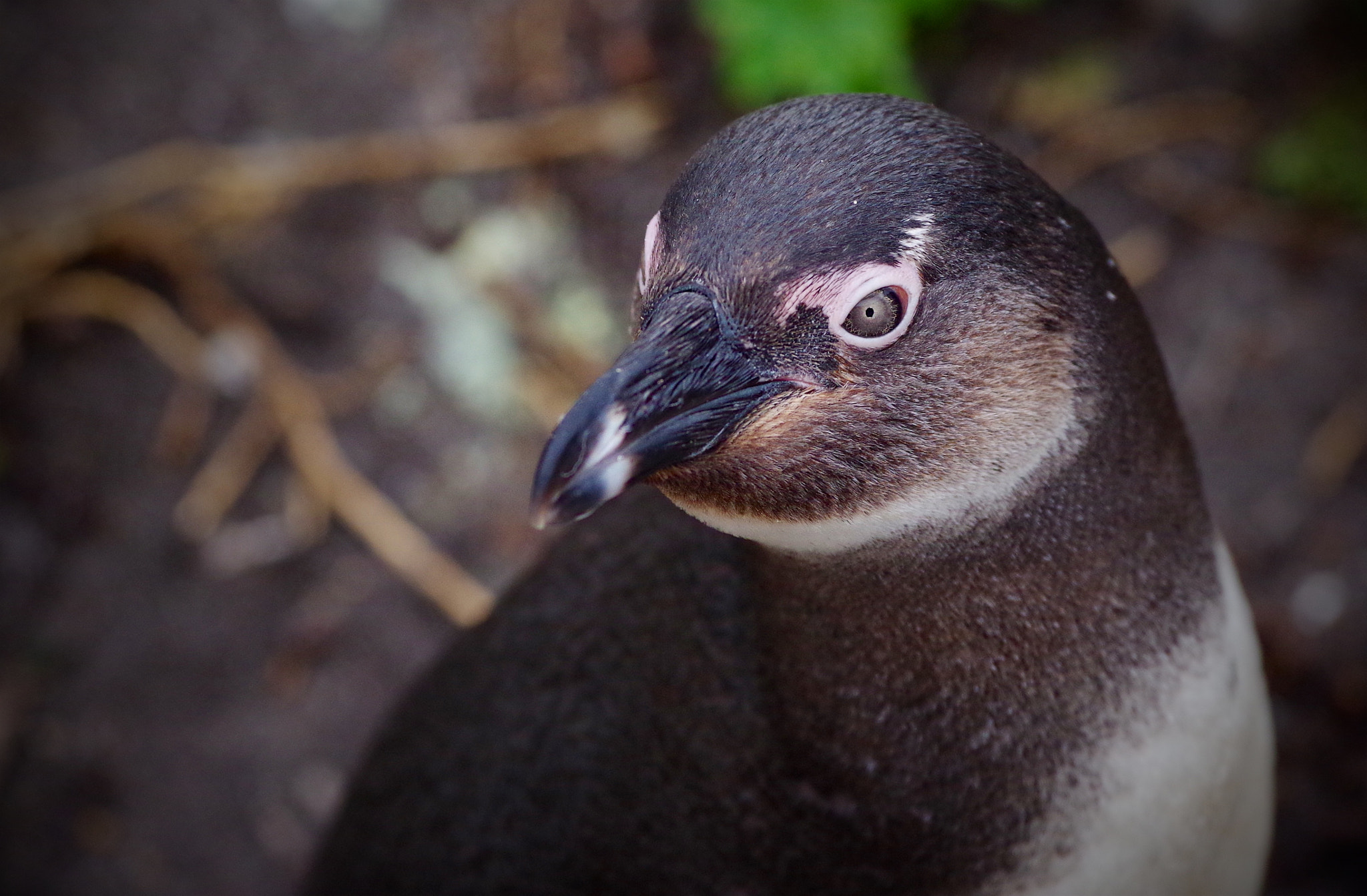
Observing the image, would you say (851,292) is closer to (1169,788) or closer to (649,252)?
(649,252)

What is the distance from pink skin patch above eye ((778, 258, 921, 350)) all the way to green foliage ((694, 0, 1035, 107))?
1971 millimetres

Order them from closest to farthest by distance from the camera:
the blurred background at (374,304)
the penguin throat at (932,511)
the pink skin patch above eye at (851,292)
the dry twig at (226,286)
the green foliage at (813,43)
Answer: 1. the pink skin patch above eye at (851,292)
2. the penguin throat at (932,511)
3. the green foliage at (813,43)
4. the blurred background at (374,304)
5. the dry twig at (226,286)

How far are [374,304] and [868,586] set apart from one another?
104 inches

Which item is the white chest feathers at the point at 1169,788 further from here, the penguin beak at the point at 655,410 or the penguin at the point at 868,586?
the penguin beak at the point at 655,410

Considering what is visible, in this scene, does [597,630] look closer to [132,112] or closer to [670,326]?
[670,326]

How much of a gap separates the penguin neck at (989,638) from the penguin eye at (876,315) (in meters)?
0.26

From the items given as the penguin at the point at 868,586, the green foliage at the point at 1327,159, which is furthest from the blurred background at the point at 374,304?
the penguin at the point at 868,586

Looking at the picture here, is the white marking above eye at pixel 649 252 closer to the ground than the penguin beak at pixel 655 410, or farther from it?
farther from it

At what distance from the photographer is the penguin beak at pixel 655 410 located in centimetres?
134

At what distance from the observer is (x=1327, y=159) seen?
3500 mm

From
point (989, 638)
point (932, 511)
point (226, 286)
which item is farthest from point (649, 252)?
point (226, 286)

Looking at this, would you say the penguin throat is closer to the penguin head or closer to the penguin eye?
the penguin head

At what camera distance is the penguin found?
1.36m

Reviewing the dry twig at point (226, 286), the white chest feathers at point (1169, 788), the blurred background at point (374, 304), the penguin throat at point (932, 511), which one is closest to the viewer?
the penguin throat at point (932, 511)
